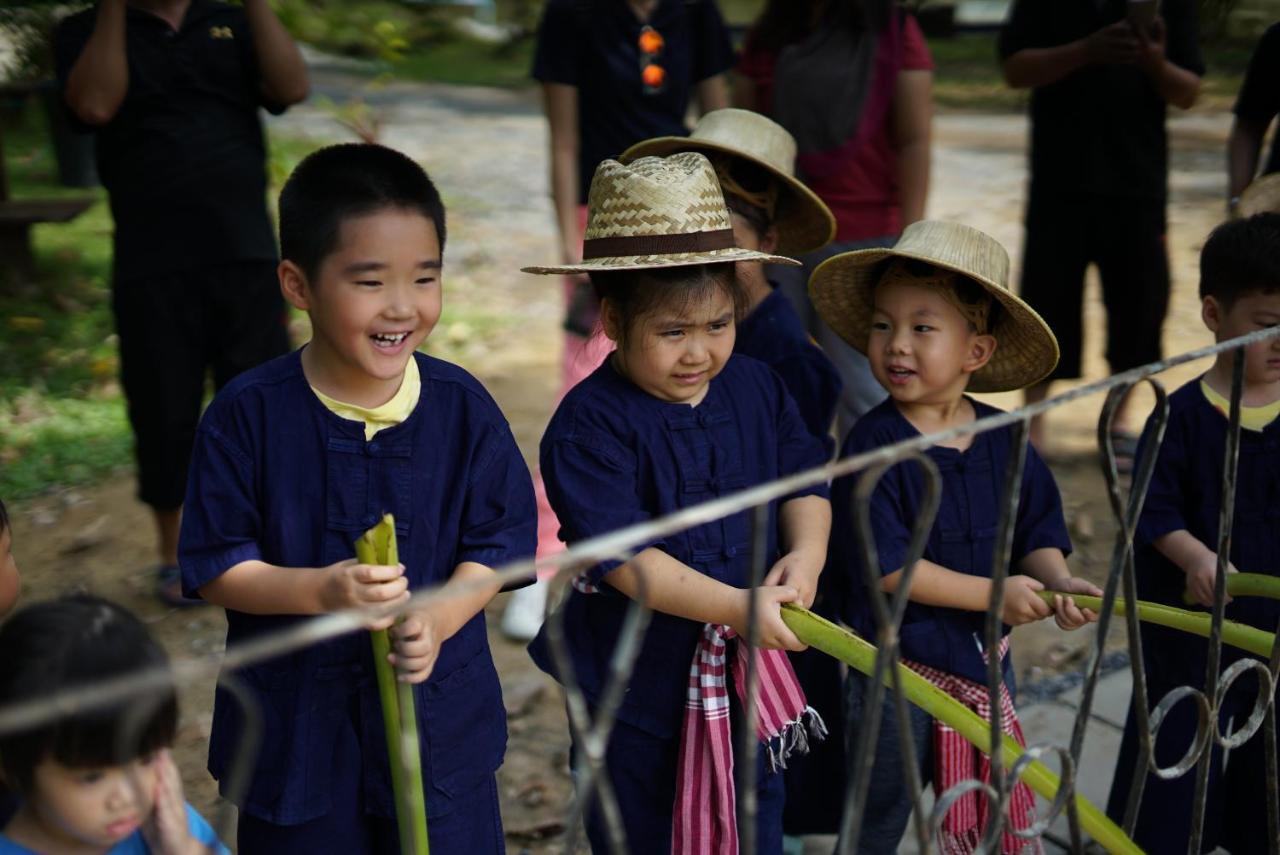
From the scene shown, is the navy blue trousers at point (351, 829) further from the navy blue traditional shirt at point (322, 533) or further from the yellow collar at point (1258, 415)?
the yellow collar at point (1258, 415)

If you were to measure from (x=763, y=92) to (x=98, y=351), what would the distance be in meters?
4.02

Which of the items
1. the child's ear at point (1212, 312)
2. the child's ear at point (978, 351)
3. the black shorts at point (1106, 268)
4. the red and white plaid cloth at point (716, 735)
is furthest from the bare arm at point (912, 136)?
the red and white plaid cloth at point (716, 735)

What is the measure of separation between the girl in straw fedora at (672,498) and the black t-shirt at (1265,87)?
6.92 feet

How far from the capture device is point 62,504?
5004 millimetres

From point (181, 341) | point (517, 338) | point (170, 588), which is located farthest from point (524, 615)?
point (517, 338)

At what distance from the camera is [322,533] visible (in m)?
2.08

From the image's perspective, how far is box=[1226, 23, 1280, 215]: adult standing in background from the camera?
146 inches

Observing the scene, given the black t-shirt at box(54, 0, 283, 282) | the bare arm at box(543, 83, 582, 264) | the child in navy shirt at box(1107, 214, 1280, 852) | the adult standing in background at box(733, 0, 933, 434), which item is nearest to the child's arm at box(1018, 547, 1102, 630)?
the child in navy shirt at box(1107, 214, 1280, 852)

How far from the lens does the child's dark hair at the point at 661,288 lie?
2.34 m

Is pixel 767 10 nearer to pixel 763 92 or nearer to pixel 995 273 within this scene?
pixel 763 92

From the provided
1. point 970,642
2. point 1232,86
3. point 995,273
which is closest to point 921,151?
point 995,273

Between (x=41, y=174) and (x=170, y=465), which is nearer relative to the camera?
(x=170, y=465)

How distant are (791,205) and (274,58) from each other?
1492mm

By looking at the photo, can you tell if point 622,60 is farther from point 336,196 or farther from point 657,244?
point 336,196
